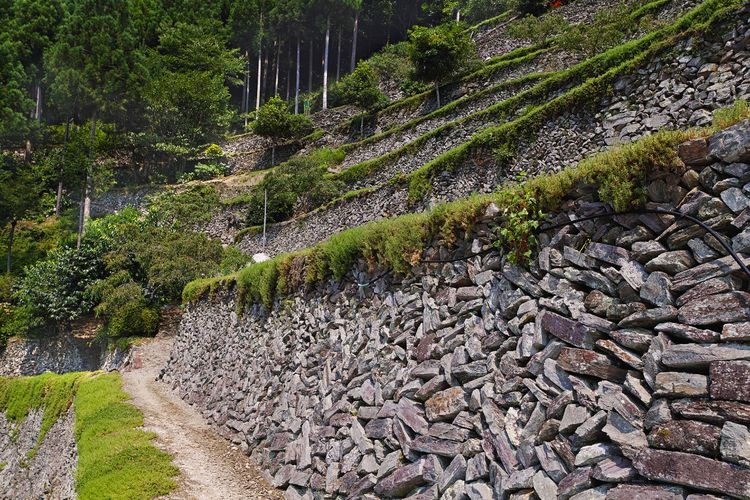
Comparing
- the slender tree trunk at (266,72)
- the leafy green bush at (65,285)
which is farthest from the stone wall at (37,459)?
the slender tree trunk at (266,72)

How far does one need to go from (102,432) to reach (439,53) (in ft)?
78.8

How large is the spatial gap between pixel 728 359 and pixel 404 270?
11.7 ft

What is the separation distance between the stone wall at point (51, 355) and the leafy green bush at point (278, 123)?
1868 centimetres

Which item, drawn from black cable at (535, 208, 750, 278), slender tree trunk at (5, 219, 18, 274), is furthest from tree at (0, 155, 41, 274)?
black cable at (535, 208, 750, 278)

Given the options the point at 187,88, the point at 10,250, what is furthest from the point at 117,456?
the point at 187,88

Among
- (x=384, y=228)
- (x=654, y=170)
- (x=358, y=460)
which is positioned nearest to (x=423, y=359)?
(x=358, y=460)

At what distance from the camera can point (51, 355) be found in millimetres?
23953

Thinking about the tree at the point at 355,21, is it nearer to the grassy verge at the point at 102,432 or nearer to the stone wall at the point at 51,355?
the stone wall at the point at 51,355

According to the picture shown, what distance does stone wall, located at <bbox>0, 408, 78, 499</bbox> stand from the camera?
11.1m

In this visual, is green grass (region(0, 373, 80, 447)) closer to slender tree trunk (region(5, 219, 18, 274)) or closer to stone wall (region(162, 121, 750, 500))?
stone wall (region(162, 121, 750, 500))

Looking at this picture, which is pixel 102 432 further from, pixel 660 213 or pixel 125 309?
pixel 660 213

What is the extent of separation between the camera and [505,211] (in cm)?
452

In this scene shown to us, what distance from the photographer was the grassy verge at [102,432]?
7.61 m

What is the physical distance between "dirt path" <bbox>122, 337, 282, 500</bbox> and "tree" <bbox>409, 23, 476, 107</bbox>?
20718mm
